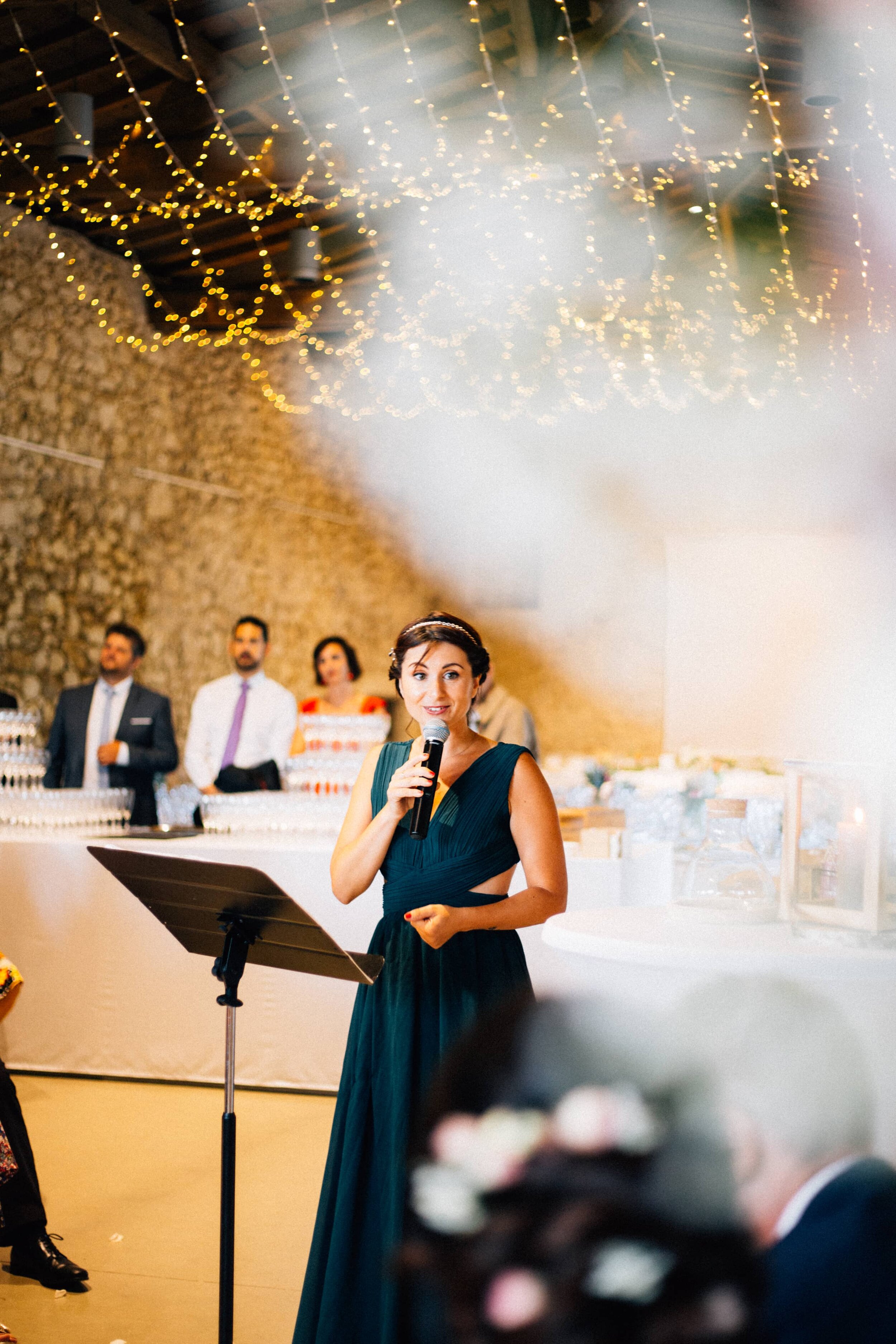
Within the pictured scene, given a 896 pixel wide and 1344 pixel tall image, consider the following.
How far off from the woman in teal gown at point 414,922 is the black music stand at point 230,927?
0.21m

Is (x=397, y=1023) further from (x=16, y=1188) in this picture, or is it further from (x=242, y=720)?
(x=242, y=720)

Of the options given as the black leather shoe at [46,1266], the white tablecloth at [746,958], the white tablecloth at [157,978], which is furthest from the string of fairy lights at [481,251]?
the black leather shoe at [46,1266]

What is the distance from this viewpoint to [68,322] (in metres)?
8.06

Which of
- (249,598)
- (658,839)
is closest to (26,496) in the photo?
(249,598)

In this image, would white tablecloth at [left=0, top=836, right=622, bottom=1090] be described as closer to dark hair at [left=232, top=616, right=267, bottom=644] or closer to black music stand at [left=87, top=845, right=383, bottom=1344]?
dark hair at [left=232, top=616, right=267, bottom=644]

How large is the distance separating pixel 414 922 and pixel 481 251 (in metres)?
6.34

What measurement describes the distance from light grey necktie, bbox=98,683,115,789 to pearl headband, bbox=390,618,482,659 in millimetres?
3803

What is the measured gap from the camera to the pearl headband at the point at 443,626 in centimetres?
222

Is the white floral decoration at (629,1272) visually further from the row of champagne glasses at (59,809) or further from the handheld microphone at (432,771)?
the row of champagne glasses at (59,809)

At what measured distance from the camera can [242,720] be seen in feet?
19.1

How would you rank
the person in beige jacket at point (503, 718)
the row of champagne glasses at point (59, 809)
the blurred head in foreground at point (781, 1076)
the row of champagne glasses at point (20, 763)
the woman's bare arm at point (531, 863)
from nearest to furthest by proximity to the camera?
the blurred head in foreground at point (781, 1076)
the woman's bare arm at point (531, 863)
the row of champagne glasses at point (59, 809)
the row of champagne glasses at point (20, 763)
the person in beige jacket at point (503, 718)

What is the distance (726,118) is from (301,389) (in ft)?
18.9

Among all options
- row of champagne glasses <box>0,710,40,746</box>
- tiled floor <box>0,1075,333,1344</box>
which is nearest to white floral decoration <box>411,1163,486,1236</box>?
tiled floor <box>0,1075,333,1344</box>

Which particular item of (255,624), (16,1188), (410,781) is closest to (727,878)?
(410,781)
